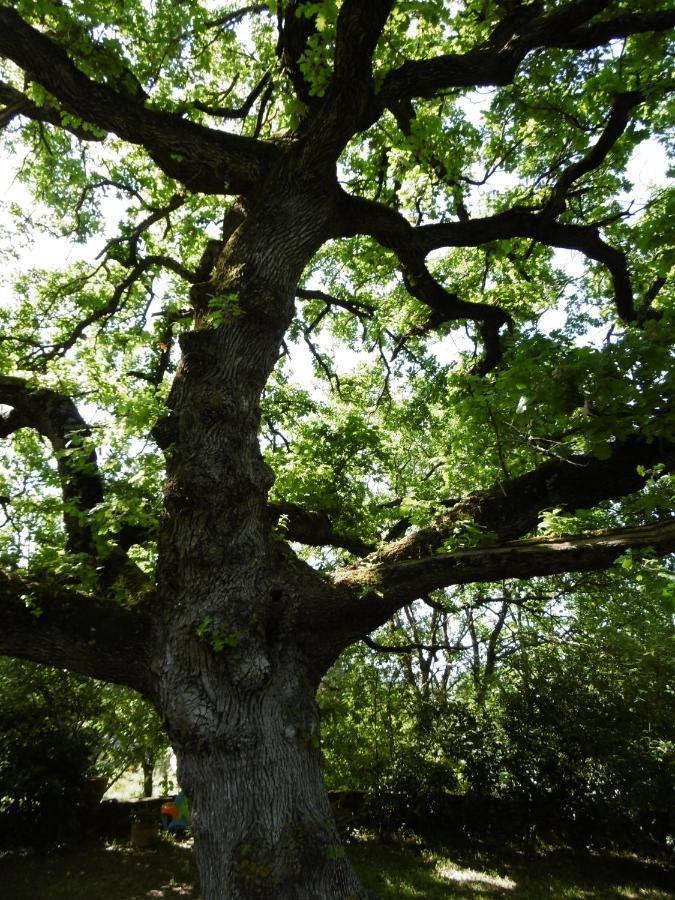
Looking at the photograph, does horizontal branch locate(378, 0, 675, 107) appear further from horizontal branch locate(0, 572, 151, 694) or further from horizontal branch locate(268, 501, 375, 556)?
horizontal branch locate(0, 572, 151, 694)

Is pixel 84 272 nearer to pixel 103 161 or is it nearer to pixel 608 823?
pixel 103 161

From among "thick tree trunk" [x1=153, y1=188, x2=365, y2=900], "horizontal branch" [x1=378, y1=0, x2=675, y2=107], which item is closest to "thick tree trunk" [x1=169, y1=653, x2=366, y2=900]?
"thick tree trunk" [x1=153, y1=188, x2=365, y2=900]

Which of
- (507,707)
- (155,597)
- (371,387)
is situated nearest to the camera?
(155,597)

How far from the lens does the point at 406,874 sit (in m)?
8.25

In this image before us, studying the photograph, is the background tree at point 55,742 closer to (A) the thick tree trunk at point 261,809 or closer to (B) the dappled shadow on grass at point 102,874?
(B) the dappled shadow on grass at point 102,874

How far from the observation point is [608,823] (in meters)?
9.05

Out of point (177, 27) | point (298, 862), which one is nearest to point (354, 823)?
point (298, 862)

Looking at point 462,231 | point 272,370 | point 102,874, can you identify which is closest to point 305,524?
point 272,370

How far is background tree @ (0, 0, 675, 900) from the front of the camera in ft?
11.8

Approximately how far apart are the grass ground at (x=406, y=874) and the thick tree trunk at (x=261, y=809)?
5541 mm

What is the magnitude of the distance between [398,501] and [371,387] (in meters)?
3.40

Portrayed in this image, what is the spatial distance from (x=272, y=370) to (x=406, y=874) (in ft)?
27.4

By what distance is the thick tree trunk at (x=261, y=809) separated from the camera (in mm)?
3078

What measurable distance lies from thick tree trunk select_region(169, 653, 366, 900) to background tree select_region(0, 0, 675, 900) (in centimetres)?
2
